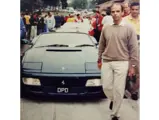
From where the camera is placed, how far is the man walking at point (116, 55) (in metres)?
1.62

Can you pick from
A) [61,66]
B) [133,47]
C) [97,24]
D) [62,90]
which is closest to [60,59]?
[61,66]

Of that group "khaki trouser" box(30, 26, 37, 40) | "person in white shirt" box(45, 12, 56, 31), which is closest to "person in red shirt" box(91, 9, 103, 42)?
"person in white shirt" box(45, 12, 56, 31)

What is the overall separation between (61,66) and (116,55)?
11.9 inches

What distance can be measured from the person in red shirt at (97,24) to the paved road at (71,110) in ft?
1.20

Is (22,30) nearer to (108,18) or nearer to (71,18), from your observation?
(71,18)

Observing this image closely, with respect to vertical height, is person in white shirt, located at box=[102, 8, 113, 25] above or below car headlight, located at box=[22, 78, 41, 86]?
above

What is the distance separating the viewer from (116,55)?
162 cm

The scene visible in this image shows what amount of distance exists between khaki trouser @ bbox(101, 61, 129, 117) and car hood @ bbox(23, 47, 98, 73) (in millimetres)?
74

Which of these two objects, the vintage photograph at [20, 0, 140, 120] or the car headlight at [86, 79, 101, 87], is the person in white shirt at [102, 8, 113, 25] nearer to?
the vintage photograph at [20, 0, 140, 120]

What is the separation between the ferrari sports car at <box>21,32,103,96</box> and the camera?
1.62 meters

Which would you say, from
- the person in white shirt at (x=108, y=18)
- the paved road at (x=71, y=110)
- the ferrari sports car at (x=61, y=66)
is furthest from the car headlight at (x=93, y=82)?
the person in white shirt at (x=108, y=18)

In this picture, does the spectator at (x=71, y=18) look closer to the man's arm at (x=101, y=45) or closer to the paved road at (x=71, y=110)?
the man's arm at (x=101, y=45)

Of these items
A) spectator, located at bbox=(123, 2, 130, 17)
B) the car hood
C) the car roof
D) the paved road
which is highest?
spectator, located at bbox=(123, 2, 130, 17)
